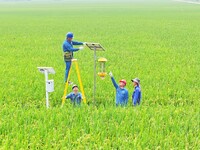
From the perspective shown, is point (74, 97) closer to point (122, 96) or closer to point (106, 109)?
point (106, 109)

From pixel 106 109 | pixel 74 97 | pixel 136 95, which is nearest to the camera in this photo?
pixel 106 109

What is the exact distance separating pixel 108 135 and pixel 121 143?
1.39 feet

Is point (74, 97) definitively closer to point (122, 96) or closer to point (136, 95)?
point (122, 96)

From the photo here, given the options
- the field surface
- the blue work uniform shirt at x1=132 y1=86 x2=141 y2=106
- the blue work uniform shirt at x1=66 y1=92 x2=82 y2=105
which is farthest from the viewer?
the blue work uniform shirt at x1=66 y1=92 x2=82 y2=105

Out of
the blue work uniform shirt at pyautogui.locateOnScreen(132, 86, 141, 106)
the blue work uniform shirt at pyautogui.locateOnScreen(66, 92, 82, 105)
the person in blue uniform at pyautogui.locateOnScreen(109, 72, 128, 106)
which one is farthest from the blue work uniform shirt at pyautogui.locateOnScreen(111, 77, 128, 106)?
the blue work uniform shirt at pyautogui.locateOnScreen(66, 92, 82, 105)

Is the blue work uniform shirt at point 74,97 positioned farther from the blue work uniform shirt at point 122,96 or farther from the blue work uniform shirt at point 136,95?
the blue work uniform shirt at point 136,95

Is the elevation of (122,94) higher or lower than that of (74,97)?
higher

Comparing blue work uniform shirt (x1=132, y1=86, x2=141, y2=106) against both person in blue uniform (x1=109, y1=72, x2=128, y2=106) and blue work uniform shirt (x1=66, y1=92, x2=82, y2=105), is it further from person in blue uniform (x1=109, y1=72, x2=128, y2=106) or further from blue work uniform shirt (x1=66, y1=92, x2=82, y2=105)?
blue work uniform shirt (x1=66, y1=92, x2=82, y2=105)

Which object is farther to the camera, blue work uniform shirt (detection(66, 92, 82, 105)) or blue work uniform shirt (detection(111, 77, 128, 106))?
blue work uniform shirt (detection(66, 92, 82, 105))

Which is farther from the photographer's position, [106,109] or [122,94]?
[122,94]

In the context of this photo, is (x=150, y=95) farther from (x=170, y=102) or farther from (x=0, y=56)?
(x=0, y=56)

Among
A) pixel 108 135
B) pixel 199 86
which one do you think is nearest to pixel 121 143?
pixel 108 135

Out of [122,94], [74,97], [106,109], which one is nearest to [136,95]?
[122,94]

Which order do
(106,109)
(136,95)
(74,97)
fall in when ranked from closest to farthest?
(106,109)
(136,95)
(74,97)
